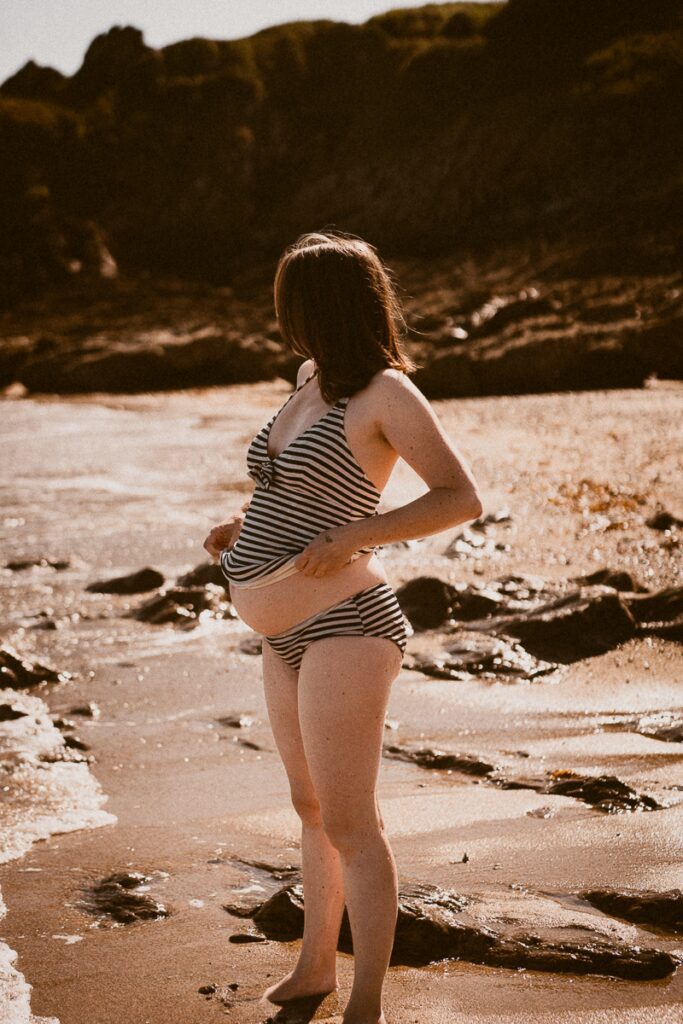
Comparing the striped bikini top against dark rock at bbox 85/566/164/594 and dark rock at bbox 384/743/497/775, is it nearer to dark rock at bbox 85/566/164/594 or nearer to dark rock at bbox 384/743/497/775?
dark rock at bbox 384/743/497/775

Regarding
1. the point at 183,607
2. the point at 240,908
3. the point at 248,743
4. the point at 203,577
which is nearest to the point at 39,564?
the point at 203,577

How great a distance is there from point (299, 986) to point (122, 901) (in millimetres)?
802

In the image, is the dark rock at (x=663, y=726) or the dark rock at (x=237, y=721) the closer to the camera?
the dark rock at (x=663, y=726)

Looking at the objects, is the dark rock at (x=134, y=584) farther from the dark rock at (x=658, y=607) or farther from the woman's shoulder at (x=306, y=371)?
the woman's shoulder at (x=306, y=371)

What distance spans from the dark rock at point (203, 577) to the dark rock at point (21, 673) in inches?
62.6

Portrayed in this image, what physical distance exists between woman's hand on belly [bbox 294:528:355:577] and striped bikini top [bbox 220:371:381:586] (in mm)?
41

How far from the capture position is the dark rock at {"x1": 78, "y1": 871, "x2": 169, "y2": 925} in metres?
3.40

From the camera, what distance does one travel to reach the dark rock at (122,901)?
11.2 ft

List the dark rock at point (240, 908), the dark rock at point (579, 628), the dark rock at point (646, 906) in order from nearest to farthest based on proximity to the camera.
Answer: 1. the dark rock at point (646, 906)
2. the dark rock at point (240, 908)
3. the dark rock at point (579, 628)

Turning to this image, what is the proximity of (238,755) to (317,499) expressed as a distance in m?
2.50

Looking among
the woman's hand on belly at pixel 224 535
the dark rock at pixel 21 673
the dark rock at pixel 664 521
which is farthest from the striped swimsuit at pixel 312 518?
the dark rock at pixel 664 521

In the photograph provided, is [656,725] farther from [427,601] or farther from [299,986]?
[299,986]

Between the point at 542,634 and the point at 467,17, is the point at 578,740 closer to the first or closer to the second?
the point at 542,634

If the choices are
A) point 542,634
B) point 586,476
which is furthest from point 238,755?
point 586,476
